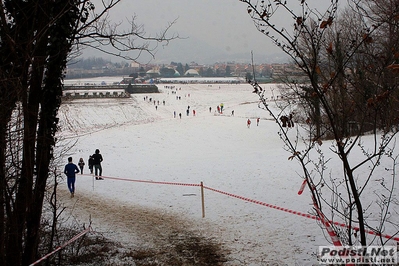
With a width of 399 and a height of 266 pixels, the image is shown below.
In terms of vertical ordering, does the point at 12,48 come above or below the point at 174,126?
above

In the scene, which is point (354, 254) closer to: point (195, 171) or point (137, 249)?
point (137, 249)

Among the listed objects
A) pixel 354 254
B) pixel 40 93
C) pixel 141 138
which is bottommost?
pixel 141 138

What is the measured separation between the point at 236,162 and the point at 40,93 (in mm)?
13933

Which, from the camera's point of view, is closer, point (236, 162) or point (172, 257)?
point (172, 257)

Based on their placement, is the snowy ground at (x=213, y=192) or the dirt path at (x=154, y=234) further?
the snowy ground at (x=213, y=192)

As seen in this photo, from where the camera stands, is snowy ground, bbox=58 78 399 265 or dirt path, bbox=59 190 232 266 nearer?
dirt path, bbox=59 190 232 266

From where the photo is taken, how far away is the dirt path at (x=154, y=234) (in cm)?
732

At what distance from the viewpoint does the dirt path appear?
24.0 ft

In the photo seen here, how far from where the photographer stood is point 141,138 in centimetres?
3362

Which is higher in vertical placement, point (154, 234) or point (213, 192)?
point (154, 234)

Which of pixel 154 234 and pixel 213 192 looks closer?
pixel 154 234

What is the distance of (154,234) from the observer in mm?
8992

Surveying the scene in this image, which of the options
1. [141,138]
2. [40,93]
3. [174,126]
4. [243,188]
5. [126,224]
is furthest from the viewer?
[174,126]

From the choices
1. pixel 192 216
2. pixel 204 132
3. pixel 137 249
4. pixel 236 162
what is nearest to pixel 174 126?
pixel 204 132
